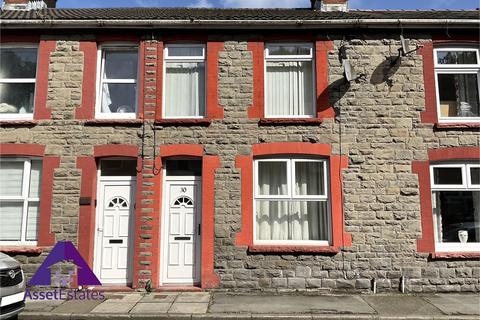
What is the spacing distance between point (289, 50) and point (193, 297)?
5673 mm

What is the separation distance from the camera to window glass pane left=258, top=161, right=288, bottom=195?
9195 millimetres

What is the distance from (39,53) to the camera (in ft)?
30.9

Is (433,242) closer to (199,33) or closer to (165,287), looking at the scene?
(165,287)

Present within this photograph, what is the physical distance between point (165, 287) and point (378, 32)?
714 centimetres

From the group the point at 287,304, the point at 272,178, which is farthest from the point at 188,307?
the point at 272,178

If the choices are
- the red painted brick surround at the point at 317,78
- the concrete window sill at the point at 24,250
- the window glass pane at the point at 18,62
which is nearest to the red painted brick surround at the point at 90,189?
the concrete window sill at the point at 24,250

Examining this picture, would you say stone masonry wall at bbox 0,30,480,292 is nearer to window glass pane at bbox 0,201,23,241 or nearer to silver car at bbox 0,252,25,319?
window glass pane at bbox 0,201,23,241

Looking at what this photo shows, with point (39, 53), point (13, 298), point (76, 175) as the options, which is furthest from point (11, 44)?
point (13, 298)

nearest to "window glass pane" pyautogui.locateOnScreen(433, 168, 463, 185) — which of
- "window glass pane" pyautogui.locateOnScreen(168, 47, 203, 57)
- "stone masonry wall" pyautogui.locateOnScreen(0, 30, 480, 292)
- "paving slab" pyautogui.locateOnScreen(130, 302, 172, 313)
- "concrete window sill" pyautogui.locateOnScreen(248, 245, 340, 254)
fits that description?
"stone masonry wall" pyautogui.locateOnScreen(0, 30, 480, 292)

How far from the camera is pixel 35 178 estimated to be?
361 inches

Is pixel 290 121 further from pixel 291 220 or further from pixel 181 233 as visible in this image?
pixel 181 233

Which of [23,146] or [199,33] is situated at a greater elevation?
[199,33]

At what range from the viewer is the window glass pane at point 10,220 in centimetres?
903

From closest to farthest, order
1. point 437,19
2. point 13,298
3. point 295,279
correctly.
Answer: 1. point 13,298
2. point 295,279
3. point 437,19
